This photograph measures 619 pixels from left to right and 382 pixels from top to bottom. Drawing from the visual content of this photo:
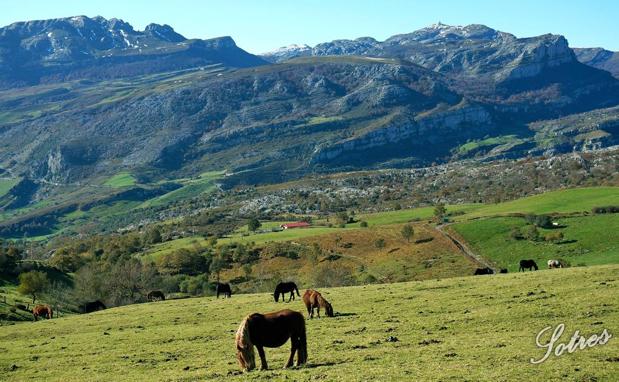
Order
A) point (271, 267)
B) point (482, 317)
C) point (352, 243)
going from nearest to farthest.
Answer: point (482, 317) < point (271, 267) < point (352, 243)

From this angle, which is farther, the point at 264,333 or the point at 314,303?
the point at 314,303

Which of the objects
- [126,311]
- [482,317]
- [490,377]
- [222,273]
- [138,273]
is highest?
[490,377]

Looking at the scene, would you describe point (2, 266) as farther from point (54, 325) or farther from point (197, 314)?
point (197, 314)

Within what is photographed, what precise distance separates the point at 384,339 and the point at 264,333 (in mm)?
9289

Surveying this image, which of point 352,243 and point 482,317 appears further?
point 352,243

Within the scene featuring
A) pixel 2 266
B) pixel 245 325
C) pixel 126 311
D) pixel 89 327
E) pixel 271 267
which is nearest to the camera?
pixel 245 325

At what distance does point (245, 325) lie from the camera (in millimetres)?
23625

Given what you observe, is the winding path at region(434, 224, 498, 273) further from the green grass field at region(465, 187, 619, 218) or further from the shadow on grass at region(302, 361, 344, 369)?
the shadow on grass at region(302, 361, 344, 369)

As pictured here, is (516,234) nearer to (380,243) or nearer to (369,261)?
(369,261)

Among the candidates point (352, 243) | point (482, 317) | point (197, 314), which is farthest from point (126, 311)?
point (352, 243)

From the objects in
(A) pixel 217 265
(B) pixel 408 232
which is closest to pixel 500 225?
(B) pixel 408 232

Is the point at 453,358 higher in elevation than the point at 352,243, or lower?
higher

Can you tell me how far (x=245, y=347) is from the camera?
23938 mm

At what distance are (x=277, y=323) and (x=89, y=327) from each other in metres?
31.4
